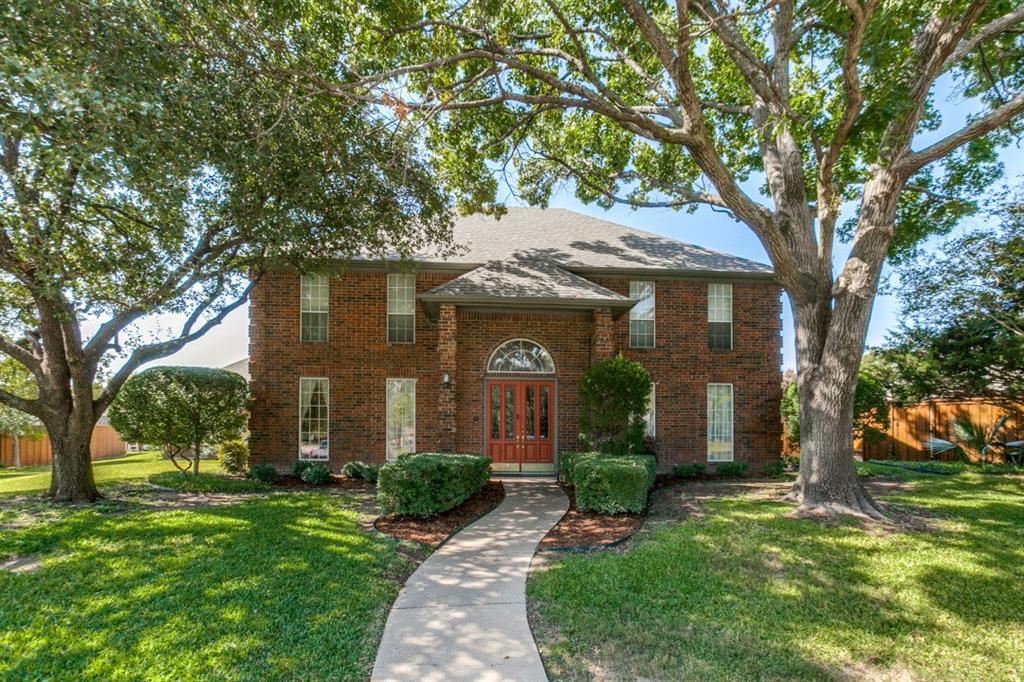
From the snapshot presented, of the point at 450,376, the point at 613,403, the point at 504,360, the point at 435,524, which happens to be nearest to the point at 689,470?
the point at 613,403

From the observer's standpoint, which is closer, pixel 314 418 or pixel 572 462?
pixel 572 462

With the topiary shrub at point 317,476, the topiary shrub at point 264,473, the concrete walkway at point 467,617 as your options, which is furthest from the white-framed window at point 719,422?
the topiary shrub at point 264,473

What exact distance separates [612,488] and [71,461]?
31.9 ft

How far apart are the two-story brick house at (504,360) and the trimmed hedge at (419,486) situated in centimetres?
422

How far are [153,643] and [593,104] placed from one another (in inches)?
313

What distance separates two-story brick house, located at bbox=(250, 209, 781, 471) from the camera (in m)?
12.8

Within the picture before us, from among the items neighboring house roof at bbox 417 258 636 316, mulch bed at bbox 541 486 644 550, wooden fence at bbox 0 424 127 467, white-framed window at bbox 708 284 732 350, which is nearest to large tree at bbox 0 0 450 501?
neighboring house roof at bbox 417 258 636 316

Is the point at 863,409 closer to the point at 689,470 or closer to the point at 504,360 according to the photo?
the point at 689,470

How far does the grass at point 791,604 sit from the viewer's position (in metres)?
3.72

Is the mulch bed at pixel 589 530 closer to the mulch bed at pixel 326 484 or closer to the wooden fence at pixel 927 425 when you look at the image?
the mulch bed at pixel 326 484

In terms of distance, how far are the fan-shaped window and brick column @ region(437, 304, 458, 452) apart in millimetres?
1838

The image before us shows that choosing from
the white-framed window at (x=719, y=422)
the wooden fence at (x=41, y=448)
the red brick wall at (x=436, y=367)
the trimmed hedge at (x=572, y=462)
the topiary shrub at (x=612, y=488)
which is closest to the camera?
the topiary shrub at (x=612, y=488)

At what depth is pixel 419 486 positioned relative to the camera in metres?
7.64

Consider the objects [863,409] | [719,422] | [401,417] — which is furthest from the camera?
[719,422]
